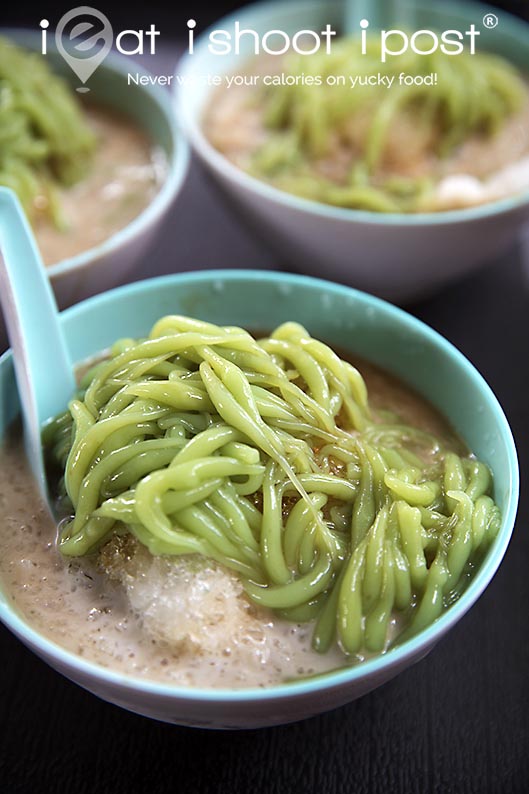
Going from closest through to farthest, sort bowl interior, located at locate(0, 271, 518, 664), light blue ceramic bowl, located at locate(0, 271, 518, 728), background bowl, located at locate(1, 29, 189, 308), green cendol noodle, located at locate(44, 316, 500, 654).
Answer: light blue ceramic bowl, located at locate(0, 271, 518, 728), green cendol noodle, located at locate(44, 316, 500, 654), bowl interior, located at locate(0, 271, 518, 664), background bowl, located at locate(1, 29, 189, 308)

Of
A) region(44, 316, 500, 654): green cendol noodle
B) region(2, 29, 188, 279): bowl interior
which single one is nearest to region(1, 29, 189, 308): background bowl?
region(2, 29, 188, 279): bowl interior

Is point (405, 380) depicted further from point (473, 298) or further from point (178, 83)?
point (178, 83)

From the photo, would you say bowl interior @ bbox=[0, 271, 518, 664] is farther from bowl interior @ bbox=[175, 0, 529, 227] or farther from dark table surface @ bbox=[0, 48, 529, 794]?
bowl interior @ bbox=[175, 0, 529, 227]

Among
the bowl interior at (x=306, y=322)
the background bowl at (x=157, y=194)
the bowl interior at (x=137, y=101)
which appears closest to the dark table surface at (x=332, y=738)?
the bowl interior at (x=306, y=322)

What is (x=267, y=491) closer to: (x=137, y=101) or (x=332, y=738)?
(x=332, y=738)

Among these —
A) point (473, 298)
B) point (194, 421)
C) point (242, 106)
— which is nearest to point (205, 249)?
point (242, 106)

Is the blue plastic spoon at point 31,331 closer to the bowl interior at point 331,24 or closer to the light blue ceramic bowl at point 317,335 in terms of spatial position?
the light blue ceramic bowl at point 317,335
